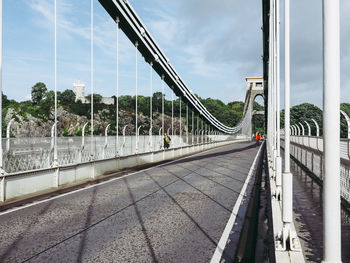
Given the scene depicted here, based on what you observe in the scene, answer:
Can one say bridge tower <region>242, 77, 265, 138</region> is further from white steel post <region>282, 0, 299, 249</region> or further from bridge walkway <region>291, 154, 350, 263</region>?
white steel post <region>282, 0, 299, 249</region>

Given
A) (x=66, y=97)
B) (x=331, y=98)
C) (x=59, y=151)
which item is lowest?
(x=59, y=151)

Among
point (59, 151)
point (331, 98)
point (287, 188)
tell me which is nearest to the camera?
point (331, 98)

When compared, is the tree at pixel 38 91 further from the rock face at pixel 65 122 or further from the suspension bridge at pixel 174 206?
the suspension bridge at pixel 174 206

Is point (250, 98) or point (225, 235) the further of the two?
point (250, 98)

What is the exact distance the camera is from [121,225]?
22.6 ft

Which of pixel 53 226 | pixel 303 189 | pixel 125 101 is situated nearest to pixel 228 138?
pixel 125 101

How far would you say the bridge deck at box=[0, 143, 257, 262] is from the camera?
526cm

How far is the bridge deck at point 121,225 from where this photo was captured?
526 cm

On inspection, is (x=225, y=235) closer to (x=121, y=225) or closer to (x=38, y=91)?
(x=121, y=225)

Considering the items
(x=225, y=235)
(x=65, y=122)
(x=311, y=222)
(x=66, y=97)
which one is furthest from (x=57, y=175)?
(x=66, y=97)

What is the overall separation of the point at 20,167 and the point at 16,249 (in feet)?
16.8

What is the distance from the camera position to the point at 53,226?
684 cm

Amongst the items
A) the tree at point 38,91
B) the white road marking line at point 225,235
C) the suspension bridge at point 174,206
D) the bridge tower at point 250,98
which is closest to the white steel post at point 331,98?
the suspension bridge at point 174,206

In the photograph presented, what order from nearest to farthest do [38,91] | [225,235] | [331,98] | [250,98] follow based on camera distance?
[331,98] < [225,235] < [38,91] < [250,98]
